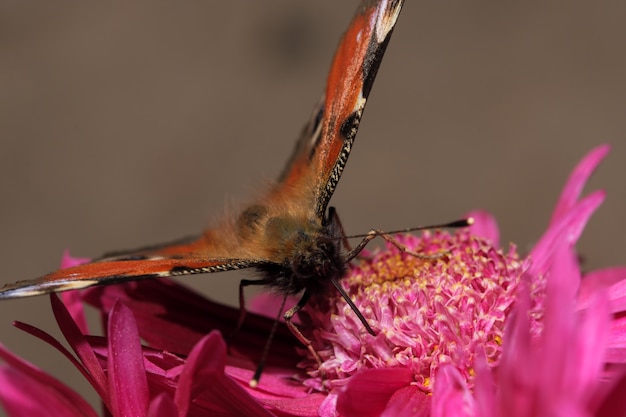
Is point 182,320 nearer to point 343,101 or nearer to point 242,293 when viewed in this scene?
point 242,293

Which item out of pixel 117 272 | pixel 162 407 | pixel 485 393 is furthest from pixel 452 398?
pixel 117 272

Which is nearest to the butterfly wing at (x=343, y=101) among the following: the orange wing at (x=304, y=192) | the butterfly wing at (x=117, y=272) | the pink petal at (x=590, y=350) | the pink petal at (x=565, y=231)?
the orange wing at (x=304, y=192)

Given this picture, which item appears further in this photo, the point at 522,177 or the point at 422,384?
the point at 522,177

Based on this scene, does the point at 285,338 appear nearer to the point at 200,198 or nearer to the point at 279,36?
the point at 200,198

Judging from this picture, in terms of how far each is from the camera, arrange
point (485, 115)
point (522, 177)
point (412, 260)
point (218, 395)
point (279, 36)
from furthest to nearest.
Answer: point (279, 36), point (485, 115), point (522, 177), point (412, 260), point (218, 395)

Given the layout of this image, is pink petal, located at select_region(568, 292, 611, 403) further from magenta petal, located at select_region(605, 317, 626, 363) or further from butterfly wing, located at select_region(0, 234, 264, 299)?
butterfly wing, located at select_region(0, 234, 264, 299)

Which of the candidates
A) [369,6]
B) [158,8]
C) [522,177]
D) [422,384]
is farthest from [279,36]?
[422,384]

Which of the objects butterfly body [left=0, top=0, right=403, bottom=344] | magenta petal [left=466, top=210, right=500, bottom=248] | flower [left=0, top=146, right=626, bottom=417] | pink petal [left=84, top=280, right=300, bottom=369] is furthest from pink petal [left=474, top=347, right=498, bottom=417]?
magenta petal [left=466, top=210, right=500, bottom=248]
